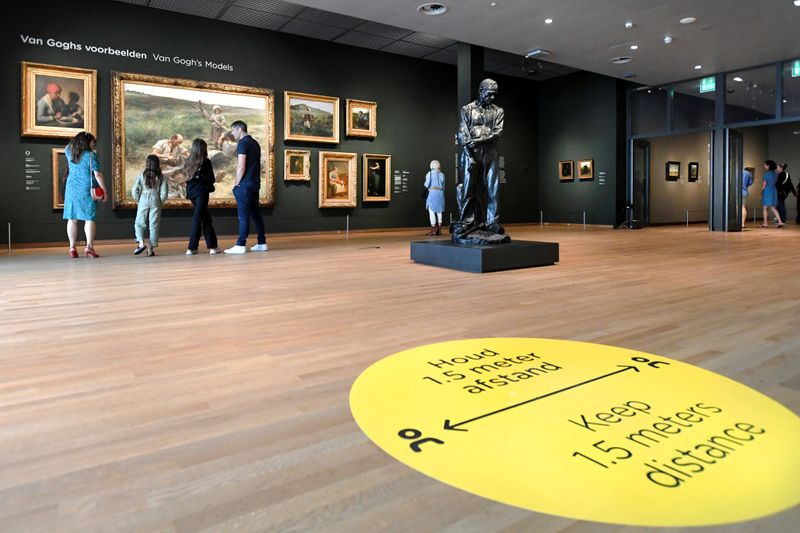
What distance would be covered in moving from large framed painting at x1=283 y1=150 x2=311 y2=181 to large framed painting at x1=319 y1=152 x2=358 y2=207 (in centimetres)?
39

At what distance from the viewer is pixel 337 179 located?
14.8 metres

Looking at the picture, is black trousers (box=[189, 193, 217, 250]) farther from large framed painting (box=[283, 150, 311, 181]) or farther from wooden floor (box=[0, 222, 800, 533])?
large framed painting (box=[283, 150, 311, 181])

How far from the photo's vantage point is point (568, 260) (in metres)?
8.38

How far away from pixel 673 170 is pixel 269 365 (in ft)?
68.5

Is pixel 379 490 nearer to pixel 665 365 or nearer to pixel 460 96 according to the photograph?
pixel 665 365

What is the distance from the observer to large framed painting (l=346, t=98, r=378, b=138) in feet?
49.0

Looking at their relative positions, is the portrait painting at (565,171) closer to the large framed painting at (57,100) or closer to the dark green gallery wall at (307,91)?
the dark green gallery wall at (307,91)

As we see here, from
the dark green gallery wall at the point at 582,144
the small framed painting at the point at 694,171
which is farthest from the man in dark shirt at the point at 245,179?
the small framed painting at the point at 694,171

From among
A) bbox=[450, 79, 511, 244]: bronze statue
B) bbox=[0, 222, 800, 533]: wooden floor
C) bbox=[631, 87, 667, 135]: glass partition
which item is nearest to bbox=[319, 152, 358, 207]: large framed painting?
bbox=[450, 79, 511, 244]: bronze statue

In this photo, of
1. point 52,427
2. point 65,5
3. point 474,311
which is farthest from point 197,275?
point 65,5

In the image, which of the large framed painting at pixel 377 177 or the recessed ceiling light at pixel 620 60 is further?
the large framed painting at pixel 377 177

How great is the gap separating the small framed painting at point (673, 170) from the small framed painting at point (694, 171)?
0.88m

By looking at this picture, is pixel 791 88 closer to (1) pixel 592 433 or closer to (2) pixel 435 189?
(2) pixel 435 189

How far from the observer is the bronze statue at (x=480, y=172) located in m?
7.78
